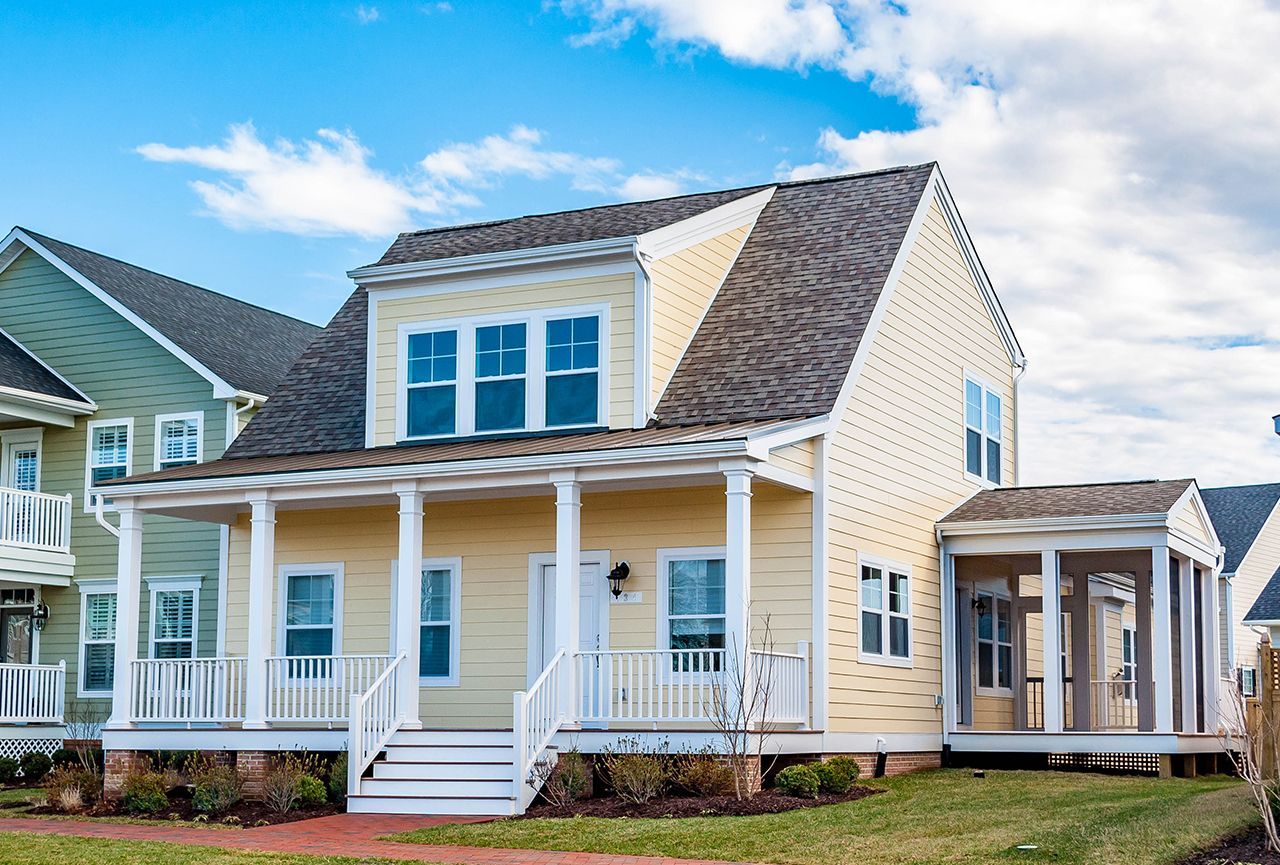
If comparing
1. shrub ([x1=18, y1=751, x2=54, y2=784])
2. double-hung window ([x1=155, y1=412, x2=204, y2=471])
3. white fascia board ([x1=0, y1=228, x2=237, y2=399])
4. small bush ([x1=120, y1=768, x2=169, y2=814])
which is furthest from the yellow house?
shrub ([x1=18, y1=751, x2=54, y2=784])

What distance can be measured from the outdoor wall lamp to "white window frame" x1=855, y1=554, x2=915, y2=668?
9.08 ft

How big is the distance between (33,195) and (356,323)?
1157cm

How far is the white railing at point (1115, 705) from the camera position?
82.1ft

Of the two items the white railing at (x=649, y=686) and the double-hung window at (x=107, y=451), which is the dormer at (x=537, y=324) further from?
the double-hung window at (x=107, y=451)

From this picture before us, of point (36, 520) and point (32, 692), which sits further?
point (36, 520)

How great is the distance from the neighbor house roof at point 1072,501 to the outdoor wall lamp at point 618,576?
5247 millimetres

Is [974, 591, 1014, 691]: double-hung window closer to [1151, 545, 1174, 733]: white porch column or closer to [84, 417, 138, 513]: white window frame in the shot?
[1151, 545, 1174, 733]: white porch column

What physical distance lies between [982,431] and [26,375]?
15450 mm

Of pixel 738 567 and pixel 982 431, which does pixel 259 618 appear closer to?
pixel 738 567

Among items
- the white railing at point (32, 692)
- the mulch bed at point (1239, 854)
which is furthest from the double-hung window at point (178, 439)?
the mulch bed at point (1239, 854)

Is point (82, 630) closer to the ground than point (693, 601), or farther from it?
closer to the ground

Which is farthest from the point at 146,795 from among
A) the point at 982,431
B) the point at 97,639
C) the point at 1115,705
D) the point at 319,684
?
the point at 1115,705

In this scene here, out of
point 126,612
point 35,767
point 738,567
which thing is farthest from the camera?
point 35,767

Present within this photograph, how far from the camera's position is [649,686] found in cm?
1716
